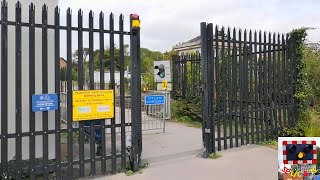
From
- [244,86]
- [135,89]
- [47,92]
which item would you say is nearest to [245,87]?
Answer: [244,86]

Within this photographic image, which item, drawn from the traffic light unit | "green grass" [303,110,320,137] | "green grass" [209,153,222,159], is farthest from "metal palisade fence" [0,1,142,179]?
"green grass" [303,110,320,137]

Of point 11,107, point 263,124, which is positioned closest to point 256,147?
point 263,124

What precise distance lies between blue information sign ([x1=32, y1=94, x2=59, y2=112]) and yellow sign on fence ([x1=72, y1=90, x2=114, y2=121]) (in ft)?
0.98

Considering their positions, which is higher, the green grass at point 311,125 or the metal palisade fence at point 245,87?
the metal palisade fence at point 245,87

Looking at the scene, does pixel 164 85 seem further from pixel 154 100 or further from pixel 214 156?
pixel 214 156

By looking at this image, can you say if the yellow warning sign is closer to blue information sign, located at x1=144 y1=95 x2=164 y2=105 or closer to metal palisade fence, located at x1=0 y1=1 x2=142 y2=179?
blue information sign, located at x1=144 y1=95 x2=164 y2=105

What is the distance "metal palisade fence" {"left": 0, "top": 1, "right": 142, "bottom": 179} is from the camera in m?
4.58

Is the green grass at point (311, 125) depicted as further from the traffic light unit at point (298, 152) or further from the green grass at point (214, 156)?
the traffic light unit at point (298, 152)

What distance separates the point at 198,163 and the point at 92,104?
2.41 metres

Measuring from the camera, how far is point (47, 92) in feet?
16.0

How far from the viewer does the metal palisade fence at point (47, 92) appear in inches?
180

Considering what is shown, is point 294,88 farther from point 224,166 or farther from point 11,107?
point 11,107

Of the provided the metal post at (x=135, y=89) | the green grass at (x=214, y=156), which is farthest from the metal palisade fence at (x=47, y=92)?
the green grass at (x=214, y=156)

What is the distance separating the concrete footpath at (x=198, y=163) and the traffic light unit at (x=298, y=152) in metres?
1.31
